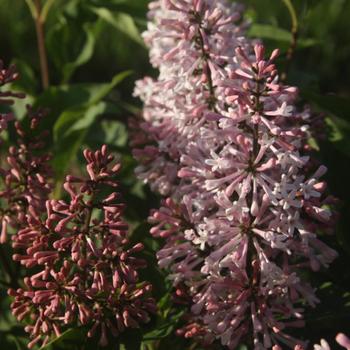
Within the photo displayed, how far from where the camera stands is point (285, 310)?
54.0 inches

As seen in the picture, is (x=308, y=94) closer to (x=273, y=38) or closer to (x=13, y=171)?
(x=273, y=38)

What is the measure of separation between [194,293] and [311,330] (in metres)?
0.31

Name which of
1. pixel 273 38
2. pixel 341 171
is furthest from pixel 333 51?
pixel 341 171

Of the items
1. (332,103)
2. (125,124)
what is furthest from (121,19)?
(332,103)

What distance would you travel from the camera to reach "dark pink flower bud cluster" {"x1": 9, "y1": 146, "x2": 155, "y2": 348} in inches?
49.7

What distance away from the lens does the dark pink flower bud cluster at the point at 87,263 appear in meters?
1.26

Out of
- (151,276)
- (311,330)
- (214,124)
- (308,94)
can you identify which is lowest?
(311,330)

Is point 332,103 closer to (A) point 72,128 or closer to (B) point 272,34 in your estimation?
(B) point 272,34

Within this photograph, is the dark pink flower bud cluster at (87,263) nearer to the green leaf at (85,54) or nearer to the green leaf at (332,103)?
the green leaf at (332,103)

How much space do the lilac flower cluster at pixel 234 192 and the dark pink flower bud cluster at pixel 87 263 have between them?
130mm

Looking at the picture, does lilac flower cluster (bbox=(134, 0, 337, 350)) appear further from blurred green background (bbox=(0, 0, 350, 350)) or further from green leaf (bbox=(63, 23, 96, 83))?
green leaf (bbox=(63, 23, 96, 83))

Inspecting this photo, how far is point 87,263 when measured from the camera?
1.27 metres

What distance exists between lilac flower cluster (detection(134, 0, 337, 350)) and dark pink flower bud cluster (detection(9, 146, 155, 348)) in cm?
13

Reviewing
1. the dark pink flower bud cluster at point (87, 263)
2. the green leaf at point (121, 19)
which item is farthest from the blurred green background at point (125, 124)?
the dark pink flower bud cluster at point (87, 263)
